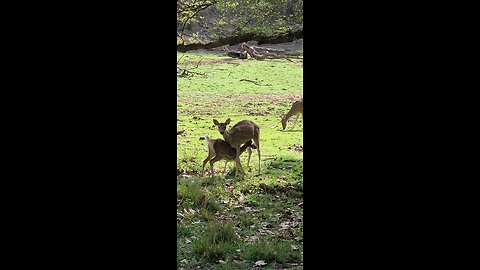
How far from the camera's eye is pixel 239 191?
827cm

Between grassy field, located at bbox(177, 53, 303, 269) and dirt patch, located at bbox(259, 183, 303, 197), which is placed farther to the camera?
dirt patch, located at bbox(259, 183, 303, 197)

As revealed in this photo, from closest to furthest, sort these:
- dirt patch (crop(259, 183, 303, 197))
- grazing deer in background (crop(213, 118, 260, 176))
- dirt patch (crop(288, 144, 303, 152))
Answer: dirt patch (crop(259, 183, 303, 197)), grazing deer in background (crop(213, 118, 260, 176)), dirt patch (crop(288, 144, 303, 152))

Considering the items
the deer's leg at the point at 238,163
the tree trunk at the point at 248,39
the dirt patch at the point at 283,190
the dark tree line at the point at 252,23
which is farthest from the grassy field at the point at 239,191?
the dark tree line at the point at 252,23

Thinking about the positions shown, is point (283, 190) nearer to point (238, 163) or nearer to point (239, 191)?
point (239, 191)

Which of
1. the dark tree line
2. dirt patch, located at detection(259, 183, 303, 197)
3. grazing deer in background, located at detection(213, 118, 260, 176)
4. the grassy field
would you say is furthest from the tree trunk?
dirt patch, located at detection(259, 183, 303, 197)

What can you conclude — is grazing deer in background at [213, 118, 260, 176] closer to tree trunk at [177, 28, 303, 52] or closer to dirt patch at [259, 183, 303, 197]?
dirt patch at [259, 183, 303, 197]

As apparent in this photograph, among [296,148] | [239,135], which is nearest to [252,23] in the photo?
[239,135]

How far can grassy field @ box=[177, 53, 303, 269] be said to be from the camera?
538cm

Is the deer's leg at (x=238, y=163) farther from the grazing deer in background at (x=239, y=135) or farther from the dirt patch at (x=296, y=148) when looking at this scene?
the dirt patch at (x=296, y=148)
